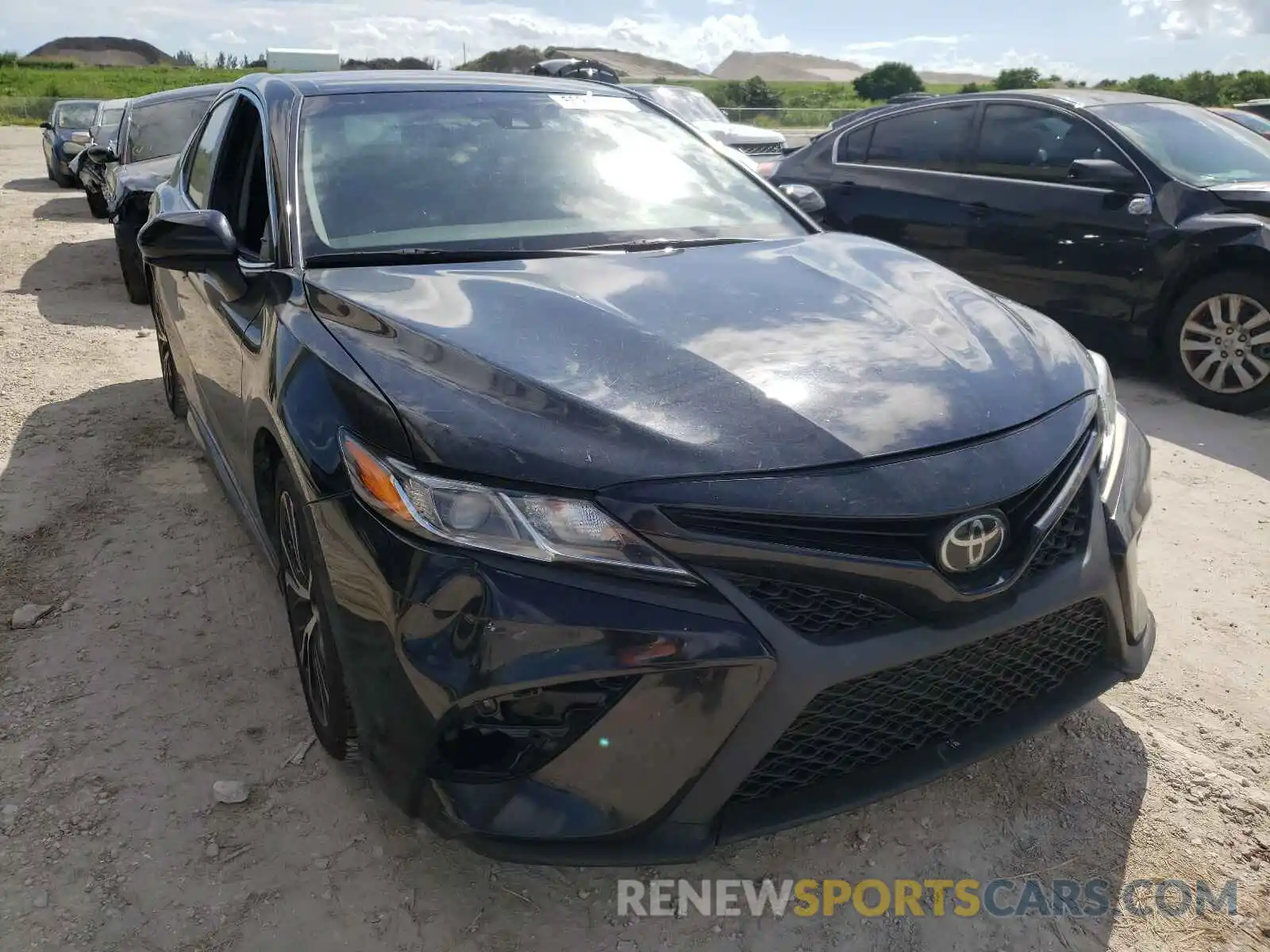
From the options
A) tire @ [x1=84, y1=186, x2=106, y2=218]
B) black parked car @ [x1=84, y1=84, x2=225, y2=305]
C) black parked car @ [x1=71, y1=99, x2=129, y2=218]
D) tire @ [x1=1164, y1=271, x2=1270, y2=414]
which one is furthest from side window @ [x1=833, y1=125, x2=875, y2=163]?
tire @ [x1=84, y1=186, x2=106, y2=218]

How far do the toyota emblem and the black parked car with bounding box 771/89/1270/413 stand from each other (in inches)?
153

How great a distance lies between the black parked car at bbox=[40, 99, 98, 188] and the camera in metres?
15.8

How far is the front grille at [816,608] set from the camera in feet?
5.55

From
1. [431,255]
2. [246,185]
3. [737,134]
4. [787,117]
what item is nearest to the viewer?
[431,255]

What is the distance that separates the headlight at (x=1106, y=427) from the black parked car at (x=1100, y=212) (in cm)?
309

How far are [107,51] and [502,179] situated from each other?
14670cm

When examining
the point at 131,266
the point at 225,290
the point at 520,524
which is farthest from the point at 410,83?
the point at 131,266

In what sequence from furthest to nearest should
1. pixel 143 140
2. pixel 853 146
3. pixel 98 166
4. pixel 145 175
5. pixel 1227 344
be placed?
Answer: pixel 98 166 < pixel 143 140 < pixel 853 146 < pixel 145 175 < pixel 1227 344

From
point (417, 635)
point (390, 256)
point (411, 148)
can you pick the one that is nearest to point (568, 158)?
point (411, 148)

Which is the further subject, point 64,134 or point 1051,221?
point 64,134

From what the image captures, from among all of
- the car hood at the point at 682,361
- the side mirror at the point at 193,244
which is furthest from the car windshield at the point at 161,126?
the car hood at the point at 682,361

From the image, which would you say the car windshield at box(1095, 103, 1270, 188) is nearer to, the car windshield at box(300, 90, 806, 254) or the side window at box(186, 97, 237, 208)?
the car windshield at box(300, 90, 806, 254)

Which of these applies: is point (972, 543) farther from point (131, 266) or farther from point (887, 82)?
point (887, 82)

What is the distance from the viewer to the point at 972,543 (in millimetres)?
1789
